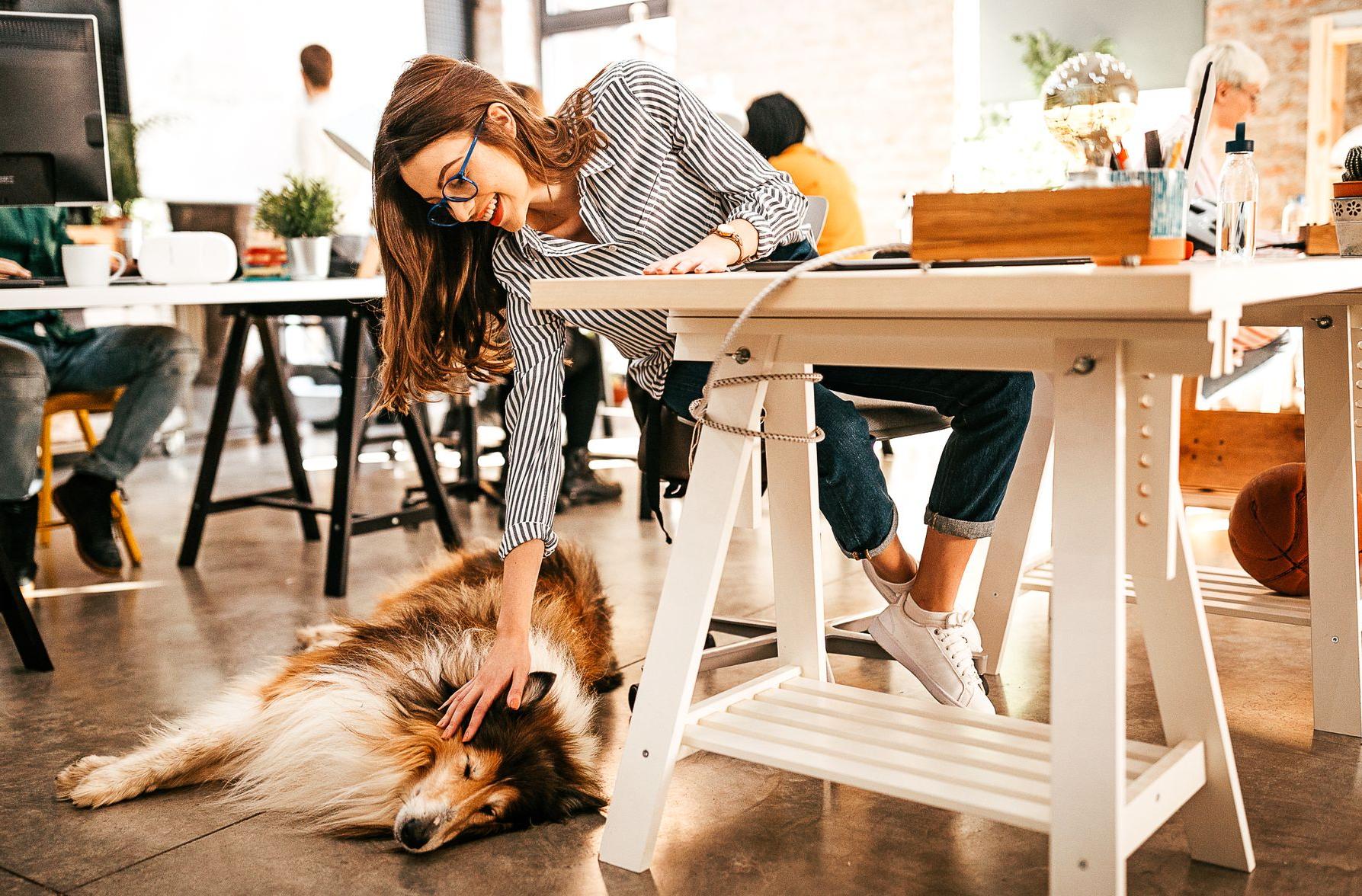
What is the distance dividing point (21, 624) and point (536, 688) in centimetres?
124

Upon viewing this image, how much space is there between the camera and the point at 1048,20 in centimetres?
734

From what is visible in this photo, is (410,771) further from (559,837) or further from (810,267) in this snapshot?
(810,267)

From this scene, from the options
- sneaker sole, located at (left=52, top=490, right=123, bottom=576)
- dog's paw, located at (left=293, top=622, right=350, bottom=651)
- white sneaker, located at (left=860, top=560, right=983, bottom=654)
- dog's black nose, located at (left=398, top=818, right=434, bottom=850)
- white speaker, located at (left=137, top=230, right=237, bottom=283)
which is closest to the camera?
dog's black nose, located at (left=398, top=818, right=434, bottom=850)

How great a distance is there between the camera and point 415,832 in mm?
1365

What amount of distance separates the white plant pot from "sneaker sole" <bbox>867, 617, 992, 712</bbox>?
1.74m

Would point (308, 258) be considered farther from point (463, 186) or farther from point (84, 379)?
point (463, 186)

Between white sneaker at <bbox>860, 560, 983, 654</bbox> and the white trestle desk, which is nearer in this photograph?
the white trestle desk

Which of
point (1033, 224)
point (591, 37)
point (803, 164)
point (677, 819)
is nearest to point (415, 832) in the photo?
point (677, 819)

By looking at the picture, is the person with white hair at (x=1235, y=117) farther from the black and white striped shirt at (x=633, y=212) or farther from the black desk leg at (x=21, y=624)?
the black desk leg at (x=21, y=624)

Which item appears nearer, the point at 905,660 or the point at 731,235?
A: the point at 731,235

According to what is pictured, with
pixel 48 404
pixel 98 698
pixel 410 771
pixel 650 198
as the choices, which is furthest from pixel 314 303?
pixel 410 771

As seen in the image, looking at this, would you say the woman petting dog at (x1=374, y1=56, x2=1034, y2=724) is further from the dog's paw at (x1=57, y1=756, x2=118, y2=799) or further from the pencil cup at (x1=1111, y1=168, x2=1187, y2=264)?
the dog's paw at (x1=57, y1=756, x2=118, y2=799)

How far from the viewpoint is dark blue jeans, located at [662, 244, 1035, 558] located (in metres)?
1.61

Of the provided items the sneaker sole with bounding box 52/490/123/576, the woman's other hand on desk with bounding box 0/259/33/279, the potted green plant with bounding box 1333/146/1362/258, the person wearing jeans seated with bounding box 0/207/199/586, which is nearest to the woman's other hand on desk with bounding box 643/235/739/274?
the potted green plant with bounding box 1333/146/1362/258
